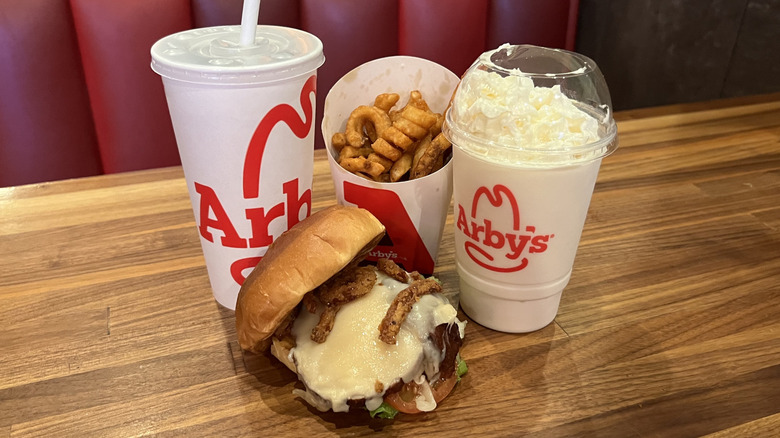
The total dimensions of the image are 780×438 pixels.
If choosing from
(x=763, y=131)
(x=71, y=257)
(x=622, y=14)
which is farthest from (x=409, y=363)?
(x=622, y=14)

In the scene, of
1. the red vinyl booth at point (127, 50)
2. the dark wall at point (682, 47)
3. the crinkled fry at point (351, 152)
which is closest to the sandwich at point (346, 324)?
the crinkled fry at point (351, 152)

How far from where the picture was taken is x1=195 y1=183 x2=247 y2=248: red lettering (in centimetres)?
106

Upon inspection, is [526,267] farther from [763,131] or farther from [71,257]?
[763,131]

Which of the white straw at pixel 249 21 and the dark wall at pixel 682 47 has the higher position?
the white straw at pixel 249 21

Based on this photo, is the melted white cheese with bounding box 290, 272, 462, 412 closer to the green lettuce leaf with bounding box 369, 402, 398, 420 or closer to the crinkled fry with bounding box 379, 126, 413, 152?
the green lettuce leaf with bounding box 369, 402, 398, 420

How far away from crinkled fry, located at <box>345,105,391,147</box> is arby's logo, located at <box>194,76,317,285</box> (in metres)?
0.16

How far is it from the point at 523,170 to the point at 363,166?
360mm

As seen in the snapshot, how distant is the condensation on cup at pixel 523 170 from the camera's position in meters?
0.97

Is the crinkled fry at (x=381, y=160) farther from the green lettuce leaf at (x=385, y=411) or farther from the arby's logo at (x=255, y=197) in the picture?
the green lettuce leaf at (x=385, y=411)

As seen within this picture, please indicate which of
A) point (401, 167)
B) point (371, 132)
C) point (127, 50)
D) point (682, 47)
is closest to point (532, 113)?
point (401, 167)

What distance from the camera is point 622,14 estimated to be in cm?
270

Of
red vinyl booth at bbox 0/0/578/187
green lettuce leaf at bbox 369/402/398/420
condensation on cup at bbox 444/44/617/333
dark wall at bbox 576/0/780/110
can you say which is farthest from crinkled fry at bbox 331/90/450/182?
dark wall at bbox 576/0/780/110

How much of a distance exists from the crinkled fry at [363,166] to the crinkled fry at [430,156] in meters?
0.08

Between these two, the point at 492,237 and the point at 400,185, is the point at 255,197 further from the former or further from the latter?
the point at 492,237
